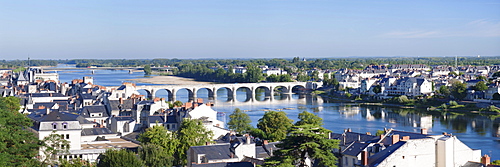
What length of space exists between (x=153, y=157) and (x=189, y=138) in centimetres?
271

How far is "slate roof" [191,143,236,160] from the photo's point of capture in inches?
729

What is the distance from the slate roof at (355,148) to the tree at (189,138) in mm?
6074

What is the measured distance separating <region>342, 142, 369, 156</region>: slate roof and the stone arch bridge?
46478 mm

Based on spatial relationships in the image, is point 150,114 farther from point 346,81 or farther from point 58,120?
point 346,81

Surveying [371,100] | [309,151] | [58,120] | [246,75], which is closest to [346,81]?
[371,100]

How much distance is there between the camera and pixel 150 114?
30531mm

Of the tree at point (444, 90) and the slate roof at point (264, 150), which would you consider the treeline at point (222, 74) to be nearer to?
the tree at point (444, 90)

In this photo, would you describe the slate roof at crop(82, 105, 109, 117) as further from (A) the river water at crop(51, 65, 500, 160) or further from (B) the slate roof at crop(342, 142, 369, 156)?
(B) the slate roof at crop(342, 142, 369, 156)

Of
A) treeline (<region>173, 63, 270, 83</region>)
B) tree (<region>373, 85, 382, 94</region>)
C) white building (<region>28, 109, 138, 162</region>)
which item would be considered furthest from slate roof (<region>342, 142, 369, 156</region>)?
treeline (<region>173, 63, 270, 83</region>)

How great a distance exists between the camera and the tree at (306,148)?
15.4 metres

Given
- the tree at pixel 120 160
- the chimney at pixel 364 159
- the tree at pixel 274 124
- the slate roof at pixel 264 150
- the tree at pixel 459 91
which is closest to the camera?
the chimney at pixel 364 159

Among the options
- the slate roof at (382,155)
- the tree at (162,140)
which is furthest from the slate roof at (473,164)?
the tree at (162,140)

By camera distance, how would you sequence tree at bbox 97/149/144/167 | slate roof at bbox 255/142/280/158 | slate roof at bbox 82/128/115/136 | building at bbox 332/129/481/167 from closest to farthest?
building at bbox 332/129/481/167
tree at bbox 97/149/144/167
slate roof at bbox 255/142/280/158
slate roof at bbox 82/128/115/136

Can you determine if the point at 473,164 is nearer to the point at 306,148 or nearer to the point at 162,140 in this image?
the point at 306,148
